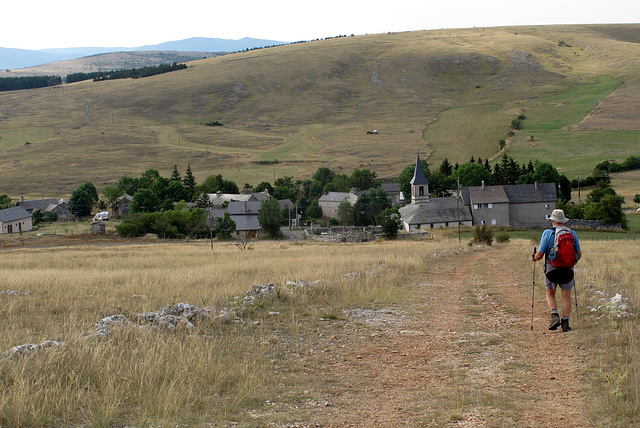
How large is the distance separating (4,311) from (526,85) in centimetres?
20757

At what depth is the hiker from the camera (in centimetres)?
953

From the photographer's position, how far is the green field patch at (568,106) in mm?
150625

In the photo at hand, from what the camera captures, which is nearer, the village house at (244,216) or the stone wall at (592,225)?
the stone wall at (592,225)

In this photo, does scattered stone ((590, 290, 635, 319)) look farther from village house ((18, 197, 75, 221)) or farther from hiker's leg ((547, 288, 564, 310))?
village house ((18, 197, 75, 221))

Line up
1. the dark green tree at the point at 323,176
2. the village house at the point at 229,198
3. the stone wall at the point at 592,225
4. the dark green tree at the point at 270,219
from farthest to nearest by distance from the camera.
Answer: the dark green tree at the point at 323,176, the village house at the point at 229,198, the dark green tree at the point at 270,219, the stone wall at the point at 592,225

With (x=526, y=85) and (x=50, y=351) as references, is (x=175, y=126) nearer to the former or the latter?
(x=526, y=85)

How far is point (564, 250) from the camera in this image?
31.7ft

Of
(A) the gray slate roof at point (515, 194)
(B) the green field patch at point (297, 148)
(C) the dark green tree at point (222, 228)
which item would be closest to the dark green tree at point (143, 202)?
(C) the dark green tree at point (222, 228)

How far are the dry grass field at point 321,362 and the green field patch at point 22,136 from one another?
164 meters

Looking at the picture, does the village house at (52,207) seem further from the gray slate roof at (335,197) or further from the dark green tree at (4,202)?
the gray slate roof at (335,197)

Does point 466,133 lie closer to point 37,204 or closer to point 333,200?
point 333,200

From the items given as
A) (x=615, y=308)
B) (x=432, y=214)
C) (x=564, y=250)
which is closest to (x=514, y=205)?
(x=432, y=214)

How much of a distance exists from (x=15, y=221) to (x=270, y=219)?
3740 cm

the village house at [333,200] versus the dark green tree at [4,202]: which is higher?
the dark green tree at [4,202]
